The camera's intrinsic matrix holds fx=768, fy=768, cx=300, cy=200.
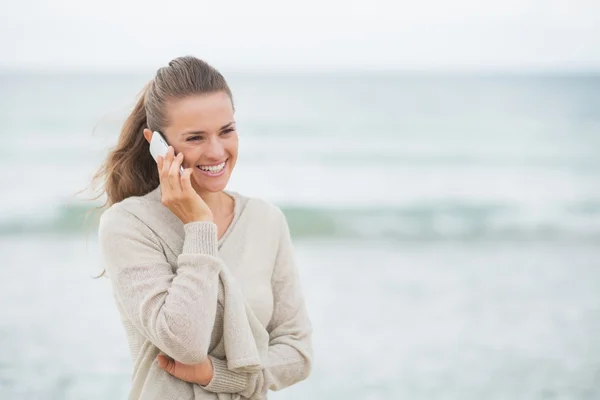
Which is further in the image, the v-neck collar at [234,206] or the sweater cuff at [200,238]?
the v-neck collar at [234,206]

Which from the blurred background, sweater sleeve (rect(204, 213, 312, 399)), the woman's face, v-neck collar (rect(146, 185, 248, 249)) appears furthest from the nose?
the blurred background

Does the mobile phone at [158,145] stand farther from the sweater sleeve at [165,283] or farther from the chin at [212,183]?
the sweater sleeve at [165,283]

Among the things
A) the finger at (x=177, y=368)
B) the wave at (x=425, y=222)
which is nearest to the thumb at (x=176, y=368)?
the finger at (x=177, y=368)

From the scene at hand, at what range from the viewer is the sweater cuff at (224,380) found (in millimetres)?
2062

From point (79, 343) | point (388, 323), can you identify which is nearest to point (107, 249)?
point (79, 343)

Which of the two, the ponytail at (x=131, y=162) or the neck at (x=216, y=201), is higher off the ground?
the ponytail at (x=131, y=162)

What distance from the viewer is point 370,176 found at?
13.6 m

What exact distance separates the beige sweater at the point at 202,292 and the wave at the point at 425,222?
6.97 meters

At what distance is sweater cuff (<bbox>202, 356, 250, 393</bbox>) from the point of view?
6.77ft

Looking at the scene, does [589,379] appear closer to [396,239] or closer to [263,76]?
[396,239]

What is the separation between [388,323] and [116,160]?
4006 millimetres

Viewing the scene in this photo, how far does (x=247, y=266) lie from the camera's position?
2223mm

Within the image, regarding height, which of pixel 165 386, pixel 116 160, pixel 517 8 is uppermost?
pixel 517 8

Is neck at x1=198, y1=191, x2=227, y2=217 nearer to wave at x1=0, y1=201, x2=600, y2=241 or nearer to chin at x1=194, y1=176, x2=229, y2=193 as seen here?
chin at x1=194, y1=176, x2=229, y2=193
